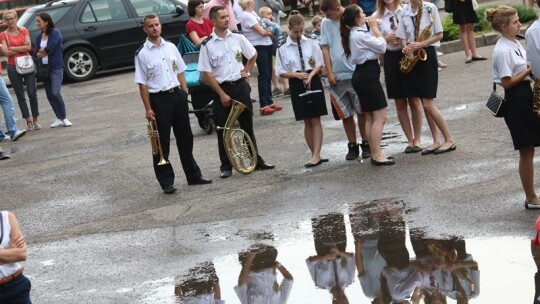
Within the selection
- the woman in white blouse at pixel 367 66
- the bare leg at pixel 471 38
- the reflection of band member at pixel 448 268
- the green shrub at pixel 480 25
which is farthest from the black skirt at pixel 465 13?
the reflection of band member at pixel 448 268

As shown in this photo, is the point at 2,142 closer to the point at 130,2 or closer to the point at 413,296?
the point at 130,2

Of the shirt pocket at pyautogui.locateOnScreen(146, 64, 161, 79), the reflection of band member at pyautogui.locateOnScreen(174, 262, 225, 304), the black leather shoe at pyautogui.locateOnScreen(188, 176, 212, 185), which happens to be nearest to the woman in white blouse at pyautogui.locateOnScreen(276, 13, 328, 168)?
the black leather shoe at pyautogui.locateOnScreen(188, 176, 212, 185)

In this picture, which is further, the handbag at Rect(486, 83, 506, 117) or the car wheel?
the car wheel

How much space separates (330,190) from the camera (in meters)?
11.4

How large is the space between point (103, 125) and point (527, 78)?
30.9 ft

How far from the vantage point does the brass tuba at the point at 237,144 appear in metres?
12.6

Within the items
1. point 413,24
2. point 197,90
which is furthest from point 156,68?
point 197,90

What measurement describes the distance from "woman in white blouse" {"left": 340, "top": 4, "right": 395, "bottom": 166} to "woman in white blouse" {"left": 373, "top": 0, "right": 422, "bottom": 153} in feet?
1.07

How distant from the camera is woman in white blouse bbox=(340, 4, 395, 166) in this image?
1191 centimetres

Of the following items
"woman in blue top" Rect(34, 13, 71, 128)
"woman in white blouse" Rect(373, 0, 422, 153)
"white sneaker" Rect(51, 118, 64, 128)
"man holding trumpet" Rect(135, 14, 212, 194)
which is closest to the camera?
"man holding trumpet" Rect(135, 14, 212, 194)

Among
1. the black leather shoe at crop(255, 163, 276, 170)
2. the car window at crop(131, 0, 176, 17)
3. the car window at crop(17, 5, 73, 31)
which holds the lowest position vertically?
the black leather shoe at crop(255, 163, 276, 170)

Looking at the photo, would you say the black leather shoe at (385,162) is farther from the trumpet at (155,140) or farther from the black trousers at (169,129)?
the trumpet at (155,140)

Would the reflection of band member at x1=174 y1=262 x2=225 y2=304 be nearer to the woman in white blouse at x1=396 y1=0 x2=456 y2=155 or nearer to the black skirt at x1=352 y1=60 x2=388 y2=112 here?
the black skirt at x1=352 y1=60 x2=388 y2=112

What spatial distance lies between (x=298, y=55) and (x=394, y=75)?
1.06 m
